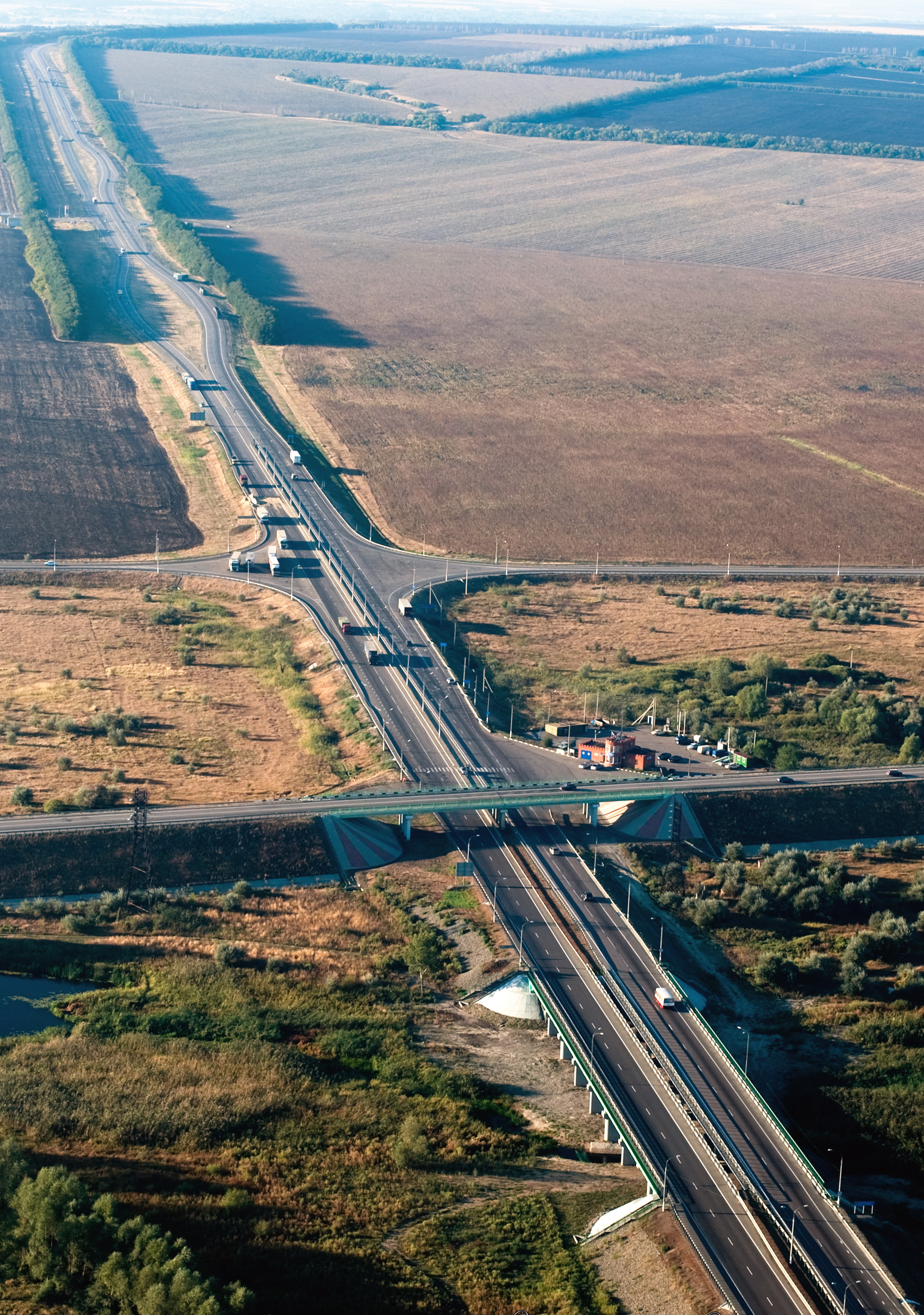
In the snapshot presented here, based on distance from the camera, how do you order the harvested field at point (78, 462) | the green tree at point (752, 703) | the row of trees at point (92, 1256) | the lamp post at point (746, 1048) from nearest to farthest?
the row of trees at point (92, 1256)
the lamp post at point (746, 1048)
the green tree at point (752, 703)
the harvested field at point (78, 462)

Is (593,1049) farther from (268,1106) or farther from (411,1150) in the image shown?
(268,1106)

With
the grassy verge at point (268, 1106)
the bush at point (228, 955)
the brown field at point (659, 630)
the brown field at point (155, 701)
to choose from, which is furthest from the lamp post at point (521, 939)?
the brown field at point (659, 630)

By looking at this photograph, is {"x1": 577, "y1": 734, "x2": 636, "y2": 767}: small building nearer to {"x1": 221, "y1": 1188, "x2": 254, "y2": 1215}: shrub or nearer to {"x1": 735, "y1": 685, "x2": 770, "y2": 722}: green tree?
{"x1": 735, "y1": 685, "x2": 770, "y2": 722}: green tree

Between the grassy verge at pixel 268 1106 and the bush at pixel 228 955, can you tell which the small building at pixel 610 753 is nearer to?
the grassy verge at pixel 268 1106

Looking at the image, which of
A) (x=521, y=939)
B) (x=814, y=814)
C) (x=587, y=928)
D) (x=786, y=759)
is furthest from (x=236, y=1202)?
(x=786, y=759)

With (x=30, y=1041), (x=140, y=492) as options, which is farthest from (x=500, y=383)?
(x=30, y=1041)

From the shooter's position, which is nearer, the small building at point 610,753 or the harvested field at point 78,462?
the small building at point 610,753

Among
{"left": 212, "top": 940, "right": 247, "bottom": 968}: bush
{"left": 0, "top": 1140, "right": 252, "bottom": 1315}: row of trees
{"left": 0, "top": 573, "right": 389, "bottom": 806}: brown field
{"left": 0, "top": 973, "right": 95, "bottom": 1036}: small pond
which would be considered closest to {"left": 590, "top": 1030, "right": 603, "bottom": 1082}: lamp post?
{"left": 0, "top": 1140, "right": 252, "bottom": 1315}: row of trees
